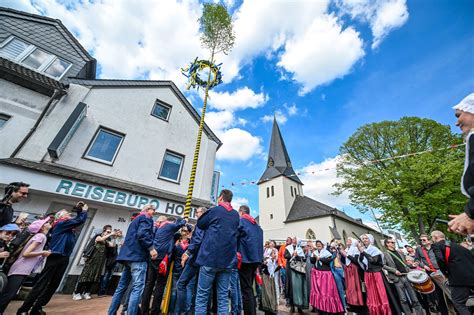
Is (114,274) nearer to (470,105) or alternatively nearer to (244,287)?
(244,287)

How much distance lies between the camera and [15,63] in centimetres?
766

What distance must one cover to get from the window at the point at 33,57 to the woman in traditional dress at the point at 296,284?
508 inches

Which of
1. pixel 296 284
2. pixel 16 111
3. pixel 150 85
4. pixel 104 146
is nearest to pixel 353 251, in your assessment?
pixel 296 284

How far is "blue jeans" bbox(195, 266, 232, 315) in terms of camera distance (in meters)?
3.06

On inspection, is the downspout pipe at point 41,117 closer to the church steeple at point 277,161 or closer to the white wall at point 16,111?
the white wall at point 16,111

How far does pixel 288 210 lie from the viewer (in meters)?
27.7

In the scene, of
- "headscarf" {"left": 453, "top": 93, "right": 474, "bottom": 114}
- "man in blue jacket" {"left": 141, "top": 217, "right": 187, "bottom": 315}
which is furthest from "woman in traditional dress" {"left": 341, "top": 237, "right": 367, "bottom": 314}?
"headscarf" {"left": 453, "top": 93, "right": 474, "bottom": 114}

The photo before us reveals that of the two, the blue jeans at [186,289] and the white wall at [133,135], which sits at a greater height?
the white wall at [133,135]

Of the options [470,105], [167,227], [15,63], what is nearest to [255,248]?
[167,227]

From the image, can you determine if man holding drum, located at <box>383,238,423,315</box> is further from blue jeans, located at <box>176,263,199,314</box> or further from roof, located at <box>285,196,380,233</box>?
roof, located at <box>285,196,380,233</box>

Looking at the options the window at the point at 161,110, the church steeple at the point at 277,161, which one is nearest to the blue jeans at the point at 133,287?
the window at the point at 161,110

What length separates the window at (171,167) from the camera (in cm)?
1006

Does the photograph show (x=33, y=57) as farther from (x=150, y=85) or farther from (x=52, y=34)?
(x=150, y=85)

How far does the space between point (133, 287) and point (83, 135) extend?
7199 millimetres
